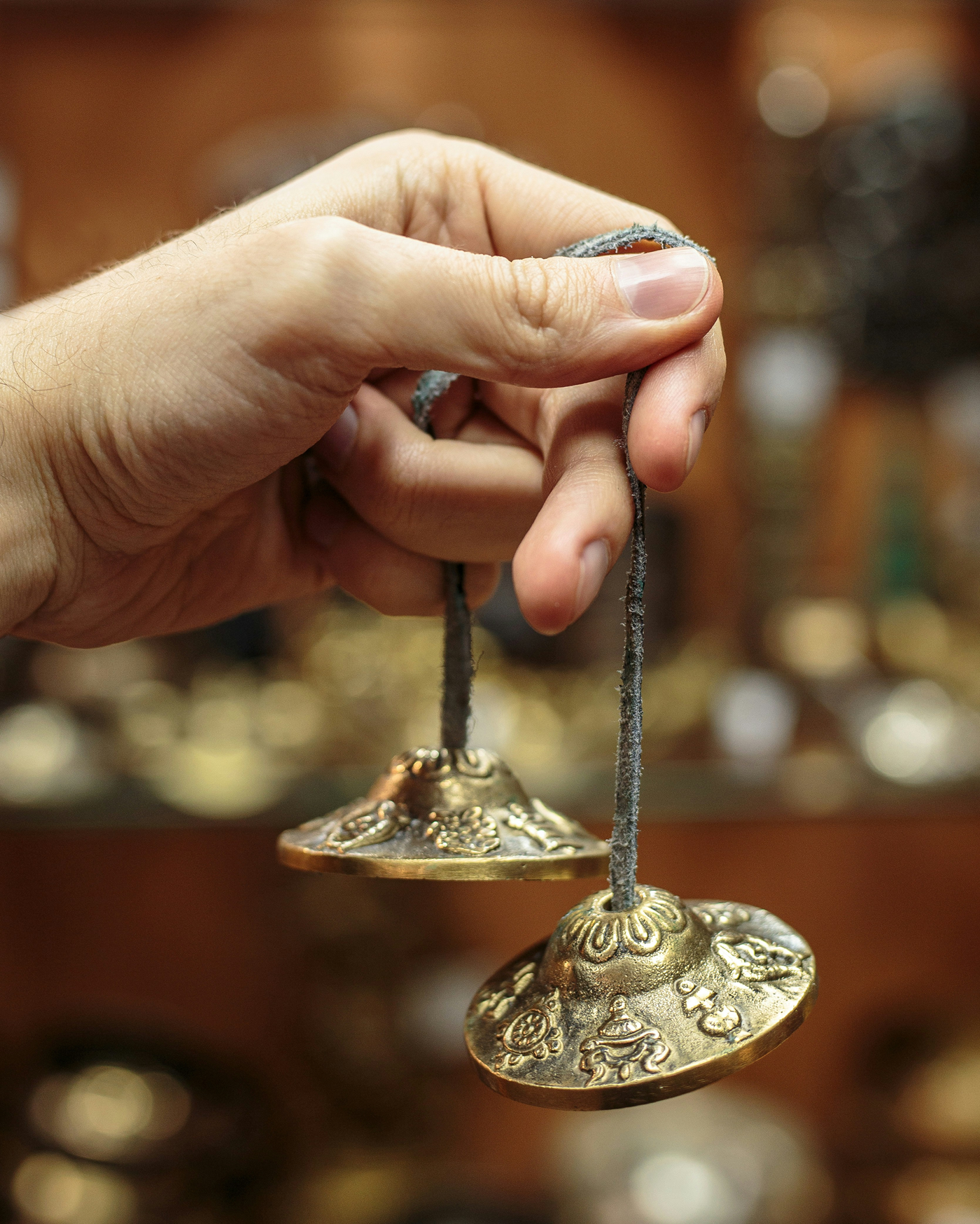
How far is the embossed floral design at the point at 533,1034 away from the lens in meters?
0.63

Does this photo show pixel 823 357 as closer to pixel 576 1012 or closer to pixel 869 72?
pixel 869 72

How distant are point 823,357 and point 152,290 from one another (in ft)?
6.10

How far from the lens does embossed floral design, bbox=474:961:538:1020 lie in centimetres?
69

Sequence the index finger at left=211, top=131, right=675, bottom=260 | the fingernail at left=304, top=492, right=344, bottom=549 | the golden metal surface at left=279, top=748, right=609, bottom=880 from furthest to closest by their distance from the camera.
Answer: the fingernail at left=304, top=492, right=344, bottom=549 < the index finger at left=211, top=131, right=675, bottom=260 < the golden metal surface at left=279, top=748, right=609, bottom=880

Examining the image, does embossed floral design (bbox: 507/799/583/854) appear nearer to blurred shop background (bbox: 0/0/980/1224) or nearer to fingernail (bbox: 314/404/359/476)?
fingernail (bbox: 314/404/359/476)

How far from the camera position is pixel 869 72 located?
91.7 inches

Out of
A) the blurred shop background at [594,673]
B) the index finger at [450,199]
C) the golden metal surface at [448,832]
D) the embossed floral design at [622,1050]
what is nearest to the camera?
the embossed floral design at [622,1050]

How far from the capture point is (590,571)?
0.65m

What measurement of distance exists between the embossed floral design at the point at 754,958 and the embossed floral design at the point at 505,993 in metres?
0.12

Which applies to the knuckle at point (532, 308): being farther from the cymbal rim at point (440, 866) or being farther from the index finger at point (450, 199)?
the cymbal rim at point (440, 866)

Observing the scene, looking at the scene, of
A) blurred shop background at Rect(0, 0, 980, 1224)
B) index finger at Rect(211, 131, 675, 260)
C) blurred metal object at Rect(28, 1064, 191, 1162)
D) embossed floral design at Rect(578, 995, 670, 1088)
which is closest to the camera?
embossed floral design at Rect(578, 995, 670, 1088)

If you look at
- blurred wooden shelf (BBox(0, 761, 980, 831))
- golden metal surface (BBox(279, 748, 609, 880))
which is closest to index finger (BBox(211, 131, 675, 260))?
golden metal surface (BBox(279, 748, 609, 880))

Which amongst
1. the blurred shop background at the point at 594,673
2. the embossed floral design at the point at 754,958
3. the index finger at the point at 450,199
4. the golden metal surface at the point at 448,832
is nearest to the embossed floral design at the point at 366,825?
the golden metal surface at the point at 448,832

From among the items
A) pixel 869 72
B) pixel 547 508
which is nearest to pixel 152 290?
pixel 547 508
